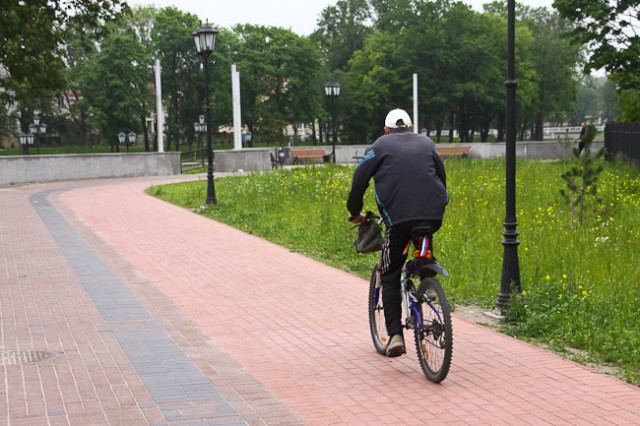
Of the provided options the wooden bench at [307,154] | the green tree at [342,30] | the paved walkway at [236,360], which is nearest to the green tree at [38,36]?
the paved walkway at [236,360]

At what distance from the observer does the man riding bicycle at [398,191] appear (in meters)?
5.62

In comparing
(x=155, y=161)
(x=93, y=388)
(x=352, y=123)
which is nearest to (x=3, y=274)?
(x=93, y=388)

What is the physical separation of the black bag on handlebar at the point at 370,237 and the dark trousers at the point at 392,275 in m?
0.15

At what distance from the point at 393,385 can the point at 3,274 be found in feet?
21.1

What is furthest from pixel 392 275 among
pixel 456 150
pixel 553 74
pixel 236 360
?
pixel 553 74

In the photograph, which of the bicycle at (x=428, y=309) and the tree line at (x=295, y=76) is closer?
the bicycle at (x=428, y=309)

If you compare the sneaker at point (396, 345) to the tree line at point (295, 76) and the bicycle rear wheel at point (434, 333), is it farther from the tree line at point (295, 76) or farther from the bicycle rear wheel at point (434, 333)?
the tree line at point (295, 76)

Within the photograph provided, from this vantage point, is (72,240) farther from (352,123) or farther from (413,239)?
(352,123)

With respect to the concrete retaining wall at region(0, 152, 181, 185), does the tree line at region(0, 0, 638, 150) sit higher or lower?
higher

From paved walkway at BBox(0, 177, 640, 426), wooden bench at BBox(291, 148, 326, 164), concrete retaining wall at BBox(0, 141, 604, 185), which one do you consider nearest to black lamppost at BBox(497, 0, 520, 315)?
paved walkway at BBox(0, 177, 640, 426)

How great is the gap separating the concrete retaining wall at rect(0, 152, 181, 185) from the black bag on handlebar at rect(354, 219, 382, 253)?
85.4 ft

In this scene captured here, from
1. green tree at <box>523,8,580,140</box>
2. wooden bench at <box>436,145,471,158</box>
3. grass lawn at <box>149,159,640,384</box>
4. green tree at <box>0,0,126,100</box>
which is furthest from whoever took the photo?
green tree at <box>523,8,580,140</box>

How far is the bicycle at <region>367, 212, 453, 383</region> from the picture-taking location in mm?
5395

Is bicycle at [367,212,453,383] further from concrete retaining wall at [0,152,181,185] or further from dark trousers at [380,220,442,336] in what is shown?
concrete retaining wall at [0,152,181,185]
